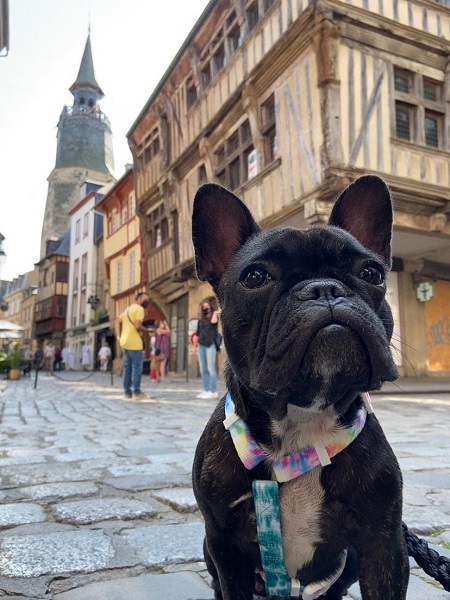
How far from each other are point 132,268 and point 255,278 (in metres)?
22.2

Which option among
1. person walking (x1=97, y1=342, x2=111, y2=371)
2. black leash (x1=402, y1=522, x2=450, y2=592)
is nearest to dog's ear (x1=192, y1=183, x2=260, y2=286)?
black leash (x1=402, y1=522, x2=450, y2=592)

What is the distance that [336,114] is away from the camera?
9242 mm

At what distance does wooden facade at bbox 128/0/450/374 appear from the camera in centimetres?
938

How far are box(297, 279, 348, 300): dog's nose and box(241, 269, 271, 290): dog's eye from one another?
15 cm

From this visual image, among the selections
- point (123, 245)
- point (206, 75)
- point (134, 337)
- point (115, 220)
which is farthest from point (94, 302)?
point (134, 337)

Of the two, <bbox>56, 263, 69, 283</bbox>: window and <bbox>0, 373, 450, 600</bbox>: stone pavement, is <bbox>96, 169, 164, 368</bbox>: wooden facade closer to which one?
<bbox>0, 373, 450, 600</bbox>: stone pavement

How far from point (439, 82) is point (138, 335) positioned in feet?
27.6

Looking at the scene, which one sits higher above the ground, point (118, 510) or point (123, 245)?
point (123, 245)

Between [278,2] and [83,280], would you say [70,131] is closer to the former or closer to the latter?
[83,280]

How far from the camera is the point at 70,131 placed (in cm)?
6338

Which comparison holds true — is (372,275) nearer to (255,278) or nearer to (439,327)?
(255,278)

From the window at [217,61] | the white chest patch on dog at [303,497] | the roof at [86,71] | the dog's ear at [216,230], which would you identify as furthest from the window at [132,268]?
the roof at [86,71]

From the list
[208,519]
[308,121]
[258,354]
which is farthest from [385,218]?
[308,121]

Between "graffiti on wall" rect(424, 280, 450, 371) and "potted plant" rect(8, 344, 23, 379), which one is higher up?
"graffiti on wall" rect(424, 280, 450, 371)
